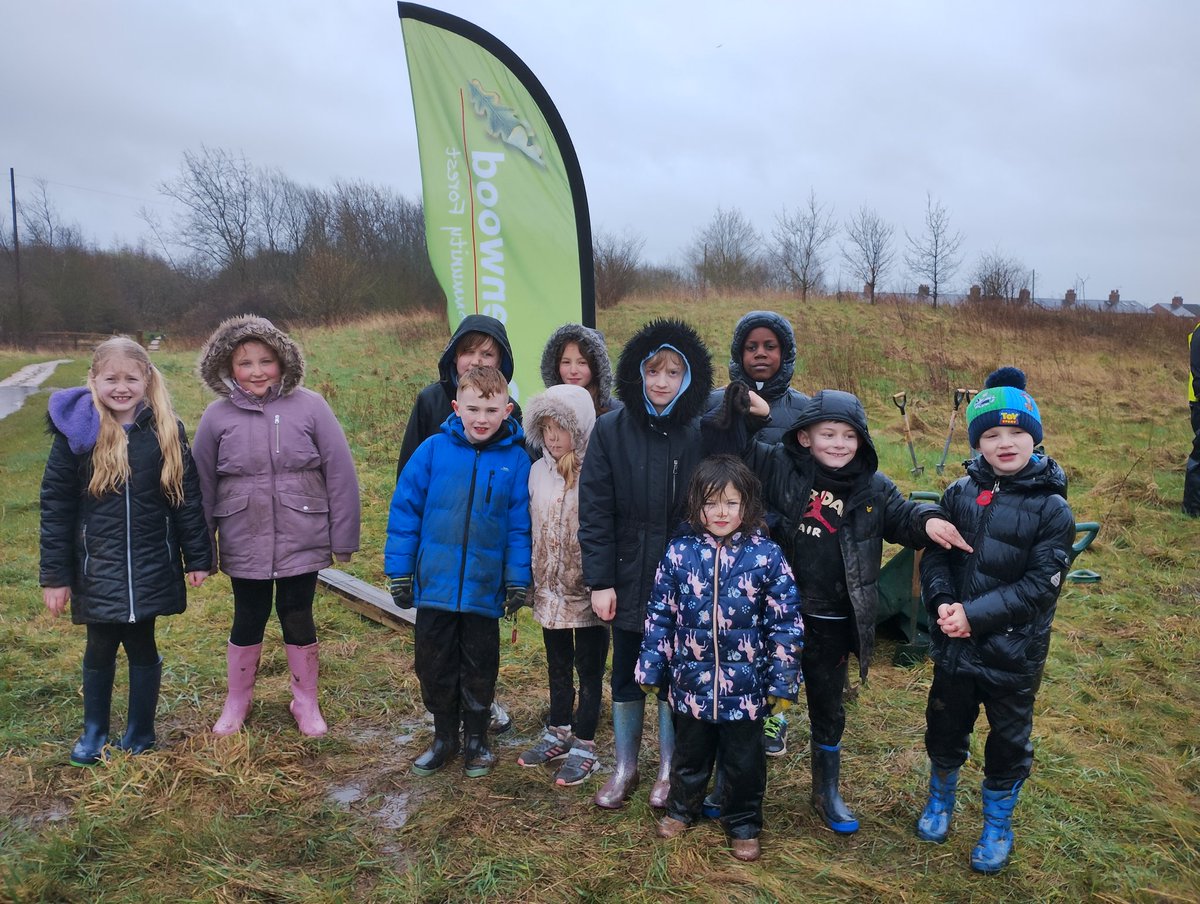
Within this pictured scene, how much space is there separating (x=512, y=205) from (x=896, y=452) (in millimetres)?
7201

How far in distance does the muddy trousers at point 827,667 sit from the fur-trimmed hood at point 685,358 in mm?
931

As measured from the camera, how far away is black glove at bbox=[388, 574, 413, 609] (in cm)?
310

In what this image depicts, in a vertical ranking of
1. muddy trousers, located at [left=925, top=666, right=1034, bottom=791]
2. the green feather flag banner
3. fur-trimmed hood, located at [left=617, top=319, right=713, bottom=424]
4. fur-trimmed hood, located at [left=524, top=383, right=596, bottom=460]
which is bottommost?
muddy trousers, located at [left=925, top=666, right=1034, bottom=791]

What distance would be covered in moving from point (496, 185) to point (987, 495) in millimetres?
3591

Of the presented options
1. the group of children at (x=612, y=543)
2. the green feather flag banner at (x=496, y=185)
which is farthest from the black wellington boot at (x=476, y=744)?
the green feather flag banner at (x=496, y=185)

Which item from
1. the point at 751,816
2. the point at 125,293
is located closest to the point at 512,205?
the point at 751,816

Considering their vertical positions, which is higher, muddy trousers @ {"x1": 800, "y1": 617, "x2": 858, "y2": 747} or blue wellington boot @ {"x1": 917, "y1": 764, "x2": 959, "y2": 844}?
muddy trousers @ {"x1": 800, "y1": 617, "x2": 858, "y2": 747}

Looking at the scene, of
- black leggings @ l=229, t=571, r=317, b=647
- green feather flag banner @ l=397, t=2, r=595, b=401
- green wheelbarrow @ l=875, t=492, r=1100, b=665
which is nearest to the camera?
black leggings @ l=229, t=571, r=317, b=647

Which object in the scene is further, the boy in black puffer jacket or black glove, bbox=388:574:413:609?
black glove, bbox=388:574:413:609

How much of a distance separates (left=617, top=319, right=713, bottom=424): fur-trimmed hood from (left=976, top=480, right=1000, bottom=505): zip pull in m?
1.04

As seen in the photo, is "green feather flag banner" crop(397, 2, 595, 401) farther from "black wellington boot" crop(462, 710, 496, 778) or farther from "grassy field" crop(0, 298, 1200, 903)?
"black wellington boot" crop(462, 710, 496, 778)

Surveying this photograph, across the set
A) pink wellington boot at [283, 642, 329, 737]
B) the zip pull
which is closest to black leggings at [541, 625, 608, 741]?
pink wellington boot at [283, 642, 329, 737]

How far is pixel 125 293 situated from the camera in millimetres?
37844

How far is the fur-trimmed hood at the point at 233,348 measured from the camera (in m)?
3.31
